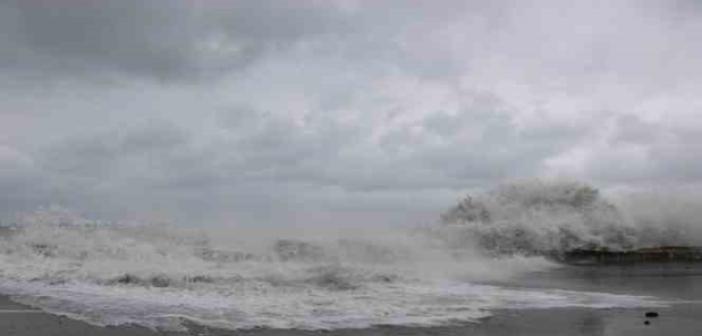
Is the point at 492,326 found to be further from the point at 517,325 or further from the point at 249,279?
the point at 249,279

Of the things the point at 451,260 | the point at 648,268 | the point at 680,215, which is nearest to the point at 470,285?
the point at 451,260

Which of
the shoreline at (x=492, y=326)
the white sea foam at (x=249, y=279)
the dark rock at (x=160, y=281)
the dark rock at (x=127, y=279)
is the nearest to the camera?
the shoreline at (x=492, y=326)

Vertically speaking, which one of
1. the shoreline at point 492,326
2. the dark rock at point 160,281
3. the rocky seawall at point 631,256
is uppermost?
the rocky seawall at point 631,256

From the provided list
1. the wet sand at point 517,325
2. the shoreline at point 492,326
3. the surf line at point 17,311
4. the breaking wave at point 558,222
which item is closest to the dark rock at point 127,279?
the wet sand at point 517,325

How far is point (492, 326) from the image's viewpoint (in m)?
11.5

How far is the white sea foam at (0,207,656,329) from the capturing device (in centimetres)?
1241

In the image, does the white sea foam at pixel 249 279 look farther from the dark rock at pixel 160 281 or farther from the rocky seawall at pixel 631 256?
the rocky seawall at pixel 631 256

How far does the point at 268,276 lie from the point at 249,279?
2.10 feet

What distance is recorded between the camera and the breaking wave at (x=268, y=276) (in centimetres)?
1248

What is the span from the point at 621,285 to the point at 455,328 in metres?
9.20

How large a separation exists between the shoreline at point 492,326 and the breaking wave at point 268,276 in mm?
384

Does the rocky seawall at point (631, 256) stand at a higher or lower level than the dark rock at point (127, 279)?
higher

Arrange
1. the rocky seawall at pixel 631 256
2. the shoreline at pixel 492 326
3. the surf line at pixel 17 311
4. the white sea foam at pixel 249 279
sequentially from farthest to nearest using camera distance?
the rocky seawall at pixel 631 256 → the white sea foam at pixel 249 279 → the surf line at pixel 17 311 → the shoreline at pixel 492 326

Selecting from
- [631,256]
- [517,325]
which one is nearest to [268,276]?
[517,325]
